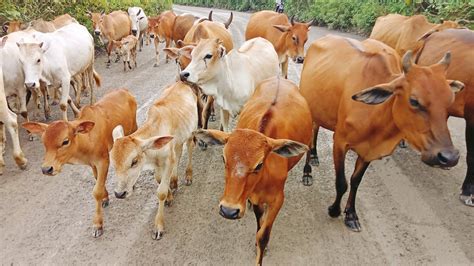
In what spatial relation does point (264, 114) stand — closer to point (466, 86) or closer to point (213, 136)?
point (213, 136)

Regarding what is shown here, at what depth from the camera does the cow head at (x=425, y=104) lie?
3648 mm

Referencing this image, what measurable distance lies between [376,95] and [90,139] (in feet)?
10.6

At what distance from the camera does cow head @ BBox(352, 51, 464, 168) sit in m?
3.65

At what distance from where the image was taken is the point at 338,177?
4828 millimetres

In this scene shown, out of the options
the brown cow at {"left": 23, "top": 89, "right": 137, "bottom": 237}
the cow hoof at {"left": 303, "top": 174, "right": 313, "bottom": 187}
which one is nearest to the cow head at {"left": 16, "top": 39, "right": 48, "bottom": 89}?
the brown cow at {"left": 23, "top": 89, "right": 137, "bottom": 237}

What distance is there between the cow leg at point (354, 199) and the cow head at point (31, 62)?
5.40m

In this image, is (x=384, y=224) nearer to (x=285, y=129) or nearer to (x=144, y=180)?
(x=285, y=129)

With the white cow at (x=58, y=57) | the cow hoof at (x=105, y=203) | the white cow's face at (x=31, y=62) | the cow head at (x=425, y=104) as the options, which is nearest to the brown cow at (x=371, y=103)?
the cow head at (x=425, y=104)

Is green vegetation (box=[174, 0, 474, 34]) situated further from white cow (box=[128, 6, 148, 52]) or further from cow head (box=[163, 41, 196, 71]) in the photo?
white cow (box=[128, 6, 148, 52])

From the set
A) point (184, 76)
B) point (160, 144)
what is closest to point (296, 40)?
point (184, 76)

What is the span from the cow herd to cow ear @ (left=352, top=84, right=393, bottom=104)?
10 millimetres

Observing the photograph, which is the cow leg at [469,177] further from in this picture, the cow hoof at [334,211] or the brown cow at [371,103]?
the cow hoof at [334,211]

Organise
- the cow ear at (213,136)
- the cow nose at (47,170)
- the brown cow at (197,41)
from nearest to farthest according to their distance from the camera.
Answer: the cow ear at (213,136)
the cow nose at (47,170)
the brown cow at (197,41)

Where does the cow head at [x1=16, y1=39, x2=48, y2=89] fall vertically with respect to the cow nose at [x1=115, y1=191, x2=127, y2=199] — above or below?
above
